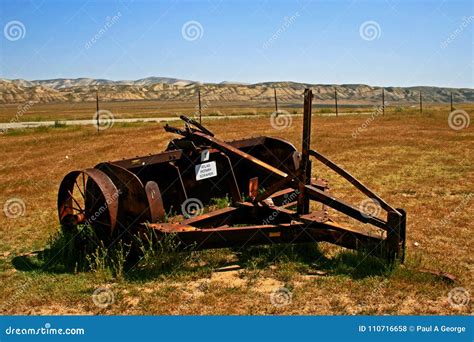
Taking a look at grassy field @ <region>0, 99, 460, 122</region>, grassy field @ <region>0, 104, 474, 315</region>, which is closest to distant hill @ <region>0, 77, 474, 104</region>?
grassy field @ <region>0, 99, 460, 122</region>

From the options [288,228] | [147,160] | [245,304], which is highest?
[147,160]

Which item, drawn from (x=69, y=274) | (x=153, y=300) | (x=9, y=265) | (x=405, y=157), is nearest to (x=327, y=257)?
(x=153, y=300)

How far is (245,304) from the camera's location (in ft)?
12.6

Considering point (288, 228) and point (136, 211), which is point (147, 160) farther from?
point (288, 228)

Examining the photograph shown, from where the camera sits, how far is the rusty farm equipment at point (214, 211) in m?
4.37

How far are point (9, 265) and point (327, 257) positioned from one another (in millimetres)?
3630

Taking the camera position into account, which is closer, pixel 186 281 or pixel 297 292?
pixel 297 292
